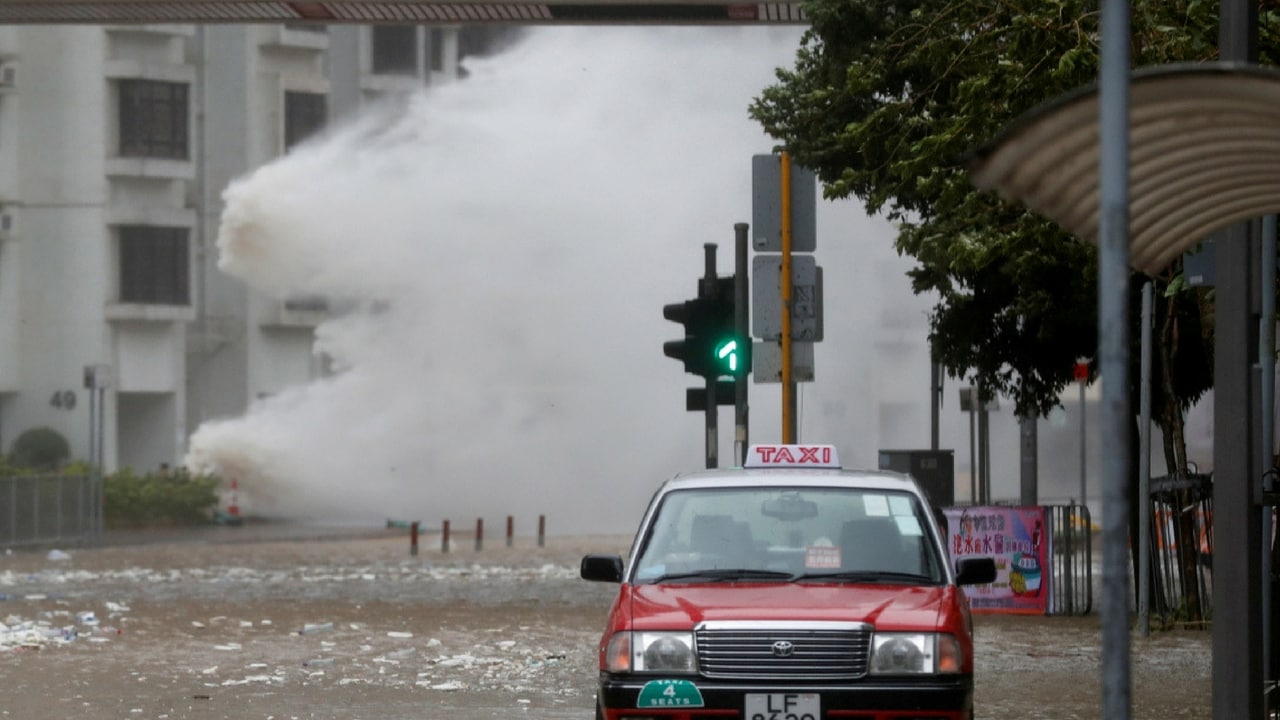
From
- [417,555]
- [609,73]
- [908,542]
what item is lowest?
[417,555]

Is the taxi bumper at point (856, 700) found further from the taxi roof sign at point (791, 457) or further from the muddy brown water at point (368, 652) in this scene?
the muddy brown water at point (368, 652)

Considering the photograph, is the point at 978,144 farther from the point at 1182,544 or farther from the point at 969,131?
the point at 1182,544

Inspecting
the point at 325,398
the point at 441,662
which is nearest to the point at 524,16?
the point at 441,662

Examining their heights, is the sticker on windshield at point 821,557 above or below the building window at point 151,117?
below

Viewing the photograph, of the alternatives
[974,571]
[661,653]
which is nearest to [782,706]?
[661,653]

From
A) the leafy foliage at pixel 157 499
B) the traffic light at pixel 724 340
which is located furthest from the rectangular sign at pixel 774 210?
the leafy foliage at pixel 157 499

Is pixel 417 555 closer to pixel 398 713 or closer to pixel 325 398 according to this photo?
pixel 325 398

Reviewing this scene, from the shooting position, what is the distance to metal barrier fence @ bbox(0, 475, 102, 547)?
35312 mm

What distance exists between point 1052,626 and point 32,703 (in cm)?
922

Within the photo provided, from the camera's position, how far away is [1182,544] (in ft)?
55.3

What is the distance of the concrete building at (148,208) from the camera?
4831 cm

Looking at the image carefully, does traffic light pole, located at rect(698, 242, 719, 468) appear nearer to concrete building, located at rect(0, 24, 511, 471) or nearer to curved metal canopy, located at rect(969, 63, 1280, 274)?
curved metal canopy, located at rect(969, 63, 1280, 274)

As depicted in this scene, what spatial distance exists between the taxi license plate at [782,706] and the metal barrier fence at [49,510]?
29298 millimetres

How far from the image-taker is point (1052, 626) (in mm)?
17719
